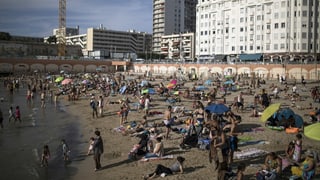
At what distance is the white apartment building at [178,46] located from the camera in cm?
11881

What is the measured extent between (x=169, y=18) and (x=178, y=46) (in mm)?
21870

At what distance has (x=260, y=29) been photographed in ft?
247

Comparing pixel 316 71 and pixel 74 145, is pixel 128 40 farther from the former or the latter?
pixel 74 145

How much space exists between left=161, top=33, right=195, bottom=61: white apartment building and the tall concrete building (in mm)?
9842

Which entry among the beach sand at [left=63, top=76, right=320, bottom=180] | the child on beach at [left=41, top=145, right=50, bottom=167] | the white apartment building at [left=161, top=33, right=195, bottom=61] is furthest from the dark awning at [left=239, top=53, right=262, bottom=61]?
the child on beach at [left=41, top=145, right=50, bottom=167]

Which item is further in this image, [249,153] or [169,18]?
[169,18]

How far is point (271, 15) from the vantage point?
73625mm

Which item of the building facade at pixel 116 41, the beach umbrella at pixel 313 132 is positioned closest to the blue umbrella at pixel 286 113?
the beach umbrella at pixel 313 132

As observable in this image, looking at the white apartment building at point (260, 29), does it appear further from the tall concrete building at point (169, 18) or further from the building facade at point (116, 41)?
the building facade at point (116, 41)

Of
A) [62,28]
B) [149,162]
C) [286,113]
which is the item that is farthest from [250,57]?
[62,28]

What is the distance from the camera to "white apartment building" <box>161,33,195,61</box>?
11881 centimetres

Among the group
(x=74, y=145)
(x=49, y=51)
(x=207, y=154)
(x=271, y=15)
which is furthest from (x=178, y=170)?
(x=49, y=51)

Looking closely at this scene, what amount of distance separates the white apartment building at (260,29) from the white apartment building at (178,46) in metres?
27.4

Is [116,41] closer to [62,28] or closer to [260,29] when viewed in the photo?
[62,28]
